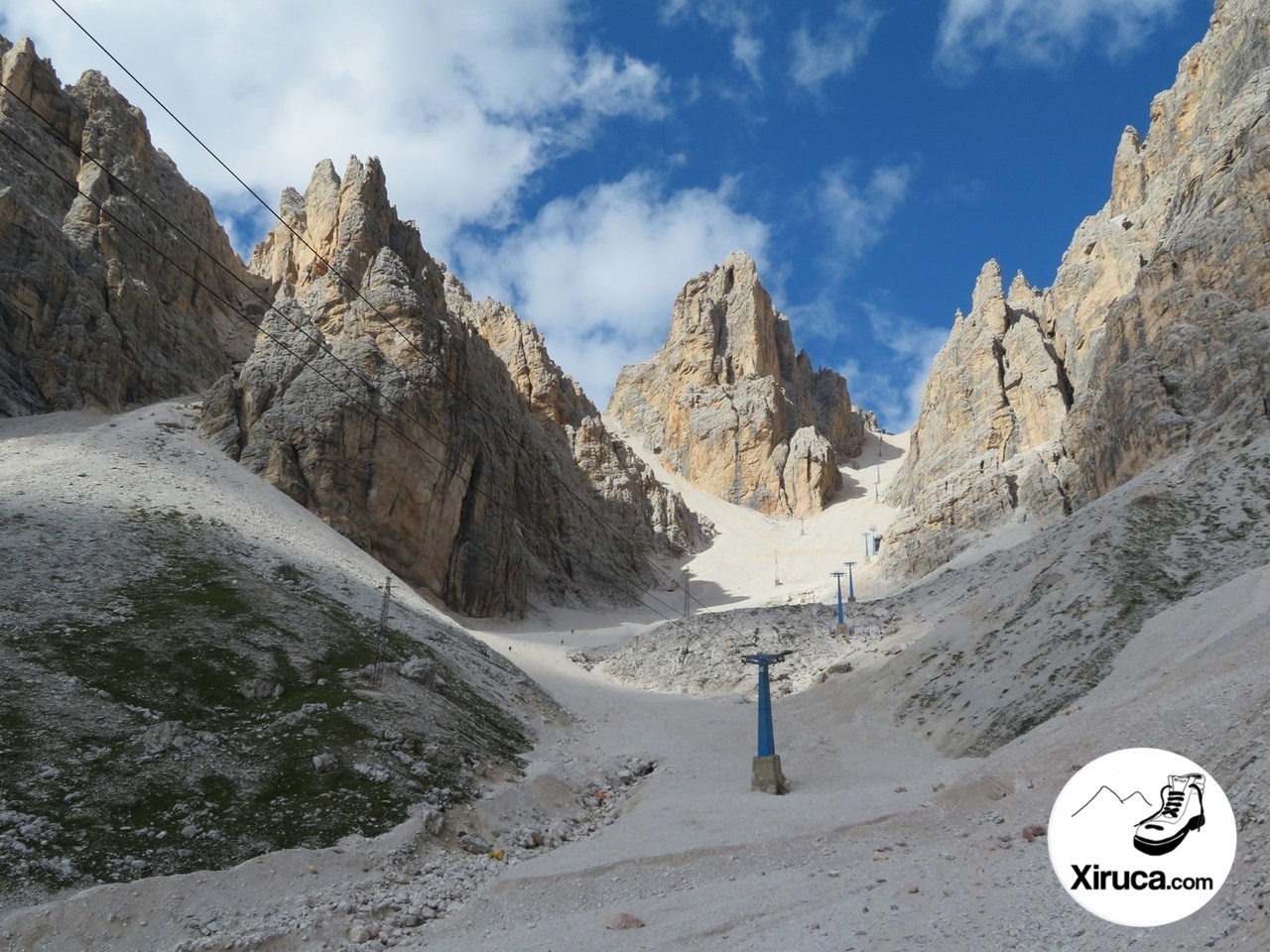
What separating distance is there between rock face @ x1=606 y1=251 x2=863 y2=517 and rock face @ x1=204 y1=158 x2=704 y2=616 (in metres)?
44.1

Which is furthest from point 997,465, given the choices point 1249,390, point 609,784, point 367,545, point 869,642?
point 609,784

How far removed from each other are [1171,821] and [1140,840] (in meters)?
0.52

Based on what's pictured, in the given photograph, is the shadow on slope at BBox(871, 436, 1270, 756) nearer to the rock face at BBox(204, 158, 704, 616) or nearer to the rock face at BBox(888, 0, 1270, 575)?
the rock face at BBox(888, 0, 1270, 575)

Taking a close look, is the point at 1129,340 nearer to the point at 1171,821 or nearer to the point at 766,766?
the point at 766,766

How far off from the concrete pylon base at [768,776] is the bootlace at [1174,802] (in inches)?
596

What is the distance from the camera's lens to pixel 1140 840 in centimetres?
915

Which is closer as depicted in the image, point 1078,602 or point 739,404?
point 1078,602

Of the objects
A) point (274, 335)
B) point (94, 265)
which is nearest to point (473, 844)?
point (274, 335)

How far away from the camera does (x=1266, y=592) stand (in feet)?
79.1

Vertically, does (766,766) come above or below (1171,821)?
below

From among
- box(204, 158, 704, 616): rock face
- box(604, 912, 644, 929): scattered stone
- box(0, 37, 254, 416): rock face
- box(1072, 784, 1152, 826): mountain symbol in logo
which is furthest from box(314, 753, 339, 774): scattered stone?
box(0, 37, 254, 416): rock face

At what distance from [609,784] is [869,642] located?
2223cm

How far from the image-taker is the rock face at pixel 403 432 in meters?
57.8

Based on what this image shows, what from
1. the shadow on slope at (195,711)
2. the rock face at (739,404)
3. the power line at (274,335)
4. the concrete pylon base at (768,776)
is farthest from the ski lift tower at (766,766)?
the rock face at (739,404)
